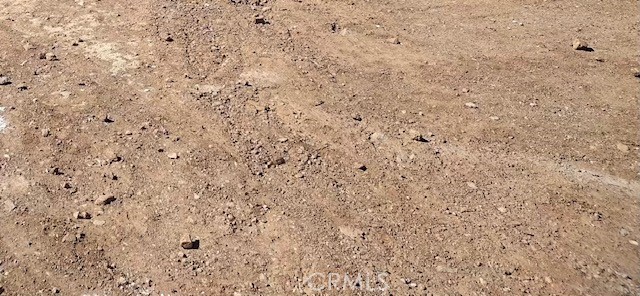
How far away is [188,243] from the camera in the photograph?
4.13 m

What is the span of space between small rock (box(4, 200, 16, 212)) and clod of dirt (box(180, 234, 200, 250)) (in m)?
1.30

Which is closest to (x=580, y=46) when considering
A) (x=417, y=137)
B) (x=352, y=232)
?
(x=417, y=137)

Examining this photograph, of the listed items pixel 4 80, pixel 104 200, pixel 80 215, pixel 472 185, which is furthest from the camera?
pixel 4 80

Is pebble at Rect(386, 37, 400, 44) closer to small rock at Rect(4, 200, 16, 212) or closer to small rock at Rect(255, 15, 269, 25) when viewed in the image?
small rock at Rect(255, 15, 269, 25)

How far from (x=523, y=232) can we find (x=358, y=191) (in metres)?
1.26

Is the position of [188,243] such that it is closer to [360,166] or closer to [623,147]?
[360,166]

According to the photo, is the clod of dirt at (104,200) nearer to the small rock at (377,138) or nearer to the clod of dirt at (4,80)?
the clod of dirt at (4,80)

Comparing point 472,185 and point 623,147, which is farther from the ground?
point 623,147

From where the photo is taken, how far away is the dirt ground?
13.4ft

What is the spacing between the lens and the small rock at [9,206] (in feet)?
14.3

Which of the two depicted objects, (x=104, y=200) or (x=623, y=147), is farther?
(x=623, y=147)

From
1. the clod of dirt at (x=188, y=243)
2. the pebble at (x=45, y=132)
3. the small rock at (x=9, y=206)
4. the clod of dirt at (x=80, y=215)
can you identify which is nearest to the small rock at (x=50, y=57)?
the pebble at (x=45, y=132)

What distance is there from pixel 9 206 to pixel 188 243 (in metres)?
1.40

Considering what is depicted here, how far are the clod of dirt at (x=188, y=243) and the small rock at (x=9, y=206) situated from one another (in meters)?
1.30
